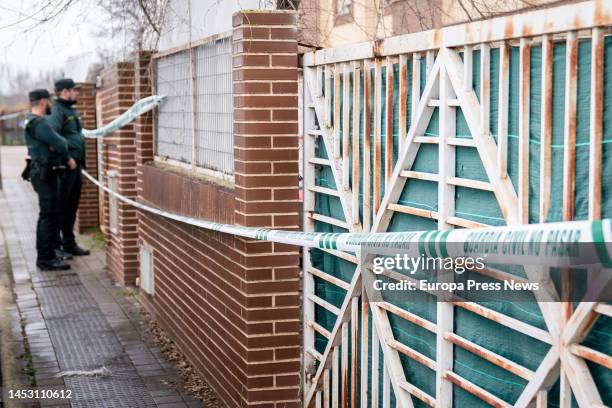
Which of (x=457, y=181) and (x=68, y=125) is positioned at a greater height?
(x=68, y=125)

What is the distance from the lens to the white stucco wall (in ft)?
23.1

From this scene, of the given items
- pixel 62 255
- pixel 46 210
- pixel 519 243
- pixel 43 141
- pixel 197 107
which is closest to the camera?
pixel 519 243

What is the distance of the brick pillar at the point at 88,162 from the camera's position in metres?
15.3

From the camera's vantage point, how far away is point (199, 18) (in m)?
8.17

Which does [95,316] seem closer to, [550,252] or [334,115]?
[334,115]

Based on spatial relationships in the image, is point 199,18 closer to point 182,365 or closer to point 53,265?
point 182,365

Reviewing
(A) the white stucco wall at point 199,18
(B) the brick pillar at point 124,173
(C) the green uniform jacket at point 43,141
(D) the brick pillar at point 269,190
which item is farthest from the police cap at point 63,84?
(D) the brick pillar at point 269,190

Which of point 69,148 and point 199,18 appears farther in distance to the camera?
point 69,148

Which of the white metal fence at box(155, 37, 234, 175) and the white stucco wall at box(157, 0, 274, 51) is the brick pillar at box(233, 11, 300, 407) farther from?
the white metal fence at box(155, 37, 234, 175)

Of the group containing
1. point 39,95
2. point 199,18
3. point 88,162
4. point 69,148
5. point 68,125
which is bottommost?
point 88,162

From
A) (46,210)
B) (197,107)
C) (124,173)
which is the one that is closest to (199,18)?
(197,107)

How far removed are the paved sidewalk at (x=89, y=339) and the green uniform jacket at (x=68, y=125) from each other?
4.79ft

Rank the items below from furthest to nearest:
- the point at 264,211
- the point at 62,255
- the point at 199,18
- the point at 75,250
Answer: the point at 75,250 → the point at 62,255 → the point at 199,18 → the point at 264,211

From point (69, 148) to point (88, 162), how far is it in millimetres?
3166
